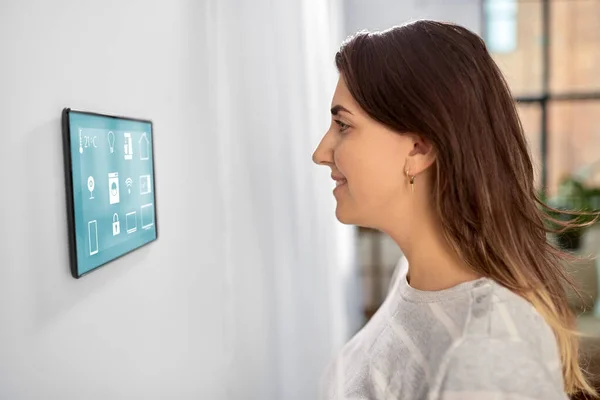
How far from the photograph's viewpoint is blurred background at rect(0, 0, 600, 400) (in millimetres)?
711

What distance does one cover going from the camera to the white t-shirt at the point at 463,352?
2.81 feet

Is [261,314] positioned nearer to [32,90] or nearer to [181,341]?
[181,341]

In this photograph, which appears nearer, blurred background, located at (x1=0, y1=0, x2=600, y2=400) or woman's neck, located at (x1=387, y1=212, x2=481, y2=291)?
blurred background, located at (x1=0, y1=0, x2=600, y2=400)

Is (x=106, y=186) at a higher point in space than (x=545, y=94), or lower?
lower

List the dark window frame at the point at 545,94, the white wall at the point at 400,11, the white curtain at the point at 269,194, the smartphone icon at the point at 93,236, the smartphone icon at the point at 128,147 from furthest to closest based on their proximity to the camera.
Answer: the dark window frame at the point at 545,94 < the white wall at the point at 400,11 < the white curtain at the point at 269,194 < the smartphone icon at the point at 128,147 < the smartphone icon at the point at 93,236

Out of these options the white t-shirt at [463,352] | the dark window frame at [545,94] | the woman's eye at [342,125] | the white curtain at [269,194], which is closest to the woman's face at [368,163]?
the woman's eye at [342,125]

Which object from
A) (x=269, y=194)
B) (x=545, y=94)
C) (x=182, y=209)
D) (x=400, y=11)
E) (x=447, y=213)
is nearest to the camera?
(x=447, y=213)

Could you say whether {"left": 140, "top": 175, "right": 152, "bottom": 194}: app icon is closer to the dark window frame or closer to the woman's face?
the woman's face

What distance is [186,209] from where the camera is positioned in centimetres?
141

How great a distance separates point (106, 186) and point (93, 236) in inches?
3.4

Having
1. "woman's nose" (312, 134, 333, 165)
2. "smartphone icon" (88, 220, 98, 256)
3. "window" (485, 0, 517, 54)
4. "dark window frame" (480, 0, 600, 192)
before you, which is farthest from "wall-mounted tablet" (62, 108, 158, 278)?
"window" (485, 0, 517, 54)

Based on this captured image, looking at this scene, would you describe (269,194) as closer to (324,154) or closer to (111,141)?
(324,154)

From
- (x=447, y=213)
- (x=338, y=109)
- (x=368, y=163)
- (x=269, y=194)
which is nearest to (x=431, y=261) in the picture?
(x=447, y=213)

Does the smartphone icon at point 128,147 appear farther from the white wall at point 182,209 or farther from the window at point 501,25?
the window at point 501,25
